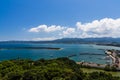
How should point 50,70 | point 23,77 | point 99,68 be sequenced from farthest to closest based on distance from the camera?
1. point 99,68
2. point 50,70
3. point 23,77

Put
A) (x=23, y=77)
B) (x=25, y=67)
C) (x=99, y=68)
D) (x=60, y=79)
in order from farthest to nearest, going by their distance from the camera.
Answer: (x=99, y=68) → (x=25, y=67) → (x=23, y=77) → (x=60, y=79)

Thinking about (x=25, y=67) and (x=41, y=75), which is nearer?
(x=41, y=75)

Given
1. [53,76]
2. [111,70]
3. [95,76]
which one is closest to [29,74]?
[53,76]

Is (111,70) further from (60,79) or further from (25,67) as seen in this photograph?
(60,79)

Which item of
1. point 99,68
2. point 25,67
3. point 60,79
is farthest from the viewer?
point 99,68

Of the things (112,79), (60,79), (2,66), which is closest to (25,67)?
(2,66)

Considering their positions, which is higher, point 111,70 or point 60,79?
point 60,79

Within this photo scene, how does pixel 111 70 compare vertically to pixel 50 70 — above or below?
below

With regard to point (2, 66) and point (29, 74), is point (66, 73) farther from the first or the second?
point (2, 66)

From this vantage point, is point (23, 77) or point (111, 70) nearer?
point (23, 77)
